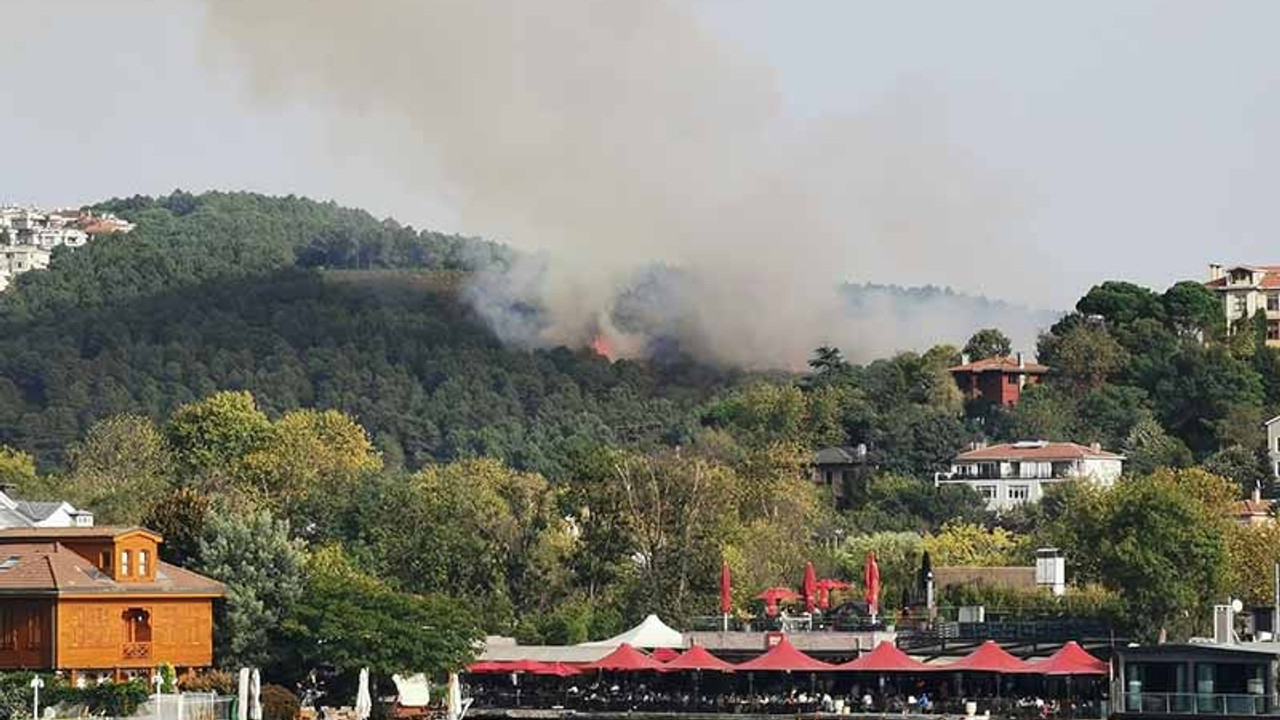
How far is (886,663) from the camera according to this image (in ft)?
277

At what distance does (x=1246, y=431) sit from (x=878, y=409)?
2365cm

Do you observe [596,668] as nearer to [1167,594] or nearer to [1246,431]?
[1167,594]

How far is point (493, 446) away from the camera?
650ft

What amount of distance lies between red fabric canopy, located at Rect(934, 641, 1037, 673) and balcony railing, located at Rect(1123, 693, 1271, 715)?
36.2 ft

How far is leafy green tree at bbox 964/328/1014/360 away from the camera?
178m

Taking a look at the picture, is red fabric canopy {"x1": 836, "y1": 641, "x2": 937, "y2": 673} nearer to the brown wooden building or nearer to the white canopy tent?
the white canopy tent

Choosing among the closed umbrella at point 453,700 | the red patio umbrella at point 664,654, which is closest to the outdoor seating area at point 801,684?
the red patio umbrella at point 664,654

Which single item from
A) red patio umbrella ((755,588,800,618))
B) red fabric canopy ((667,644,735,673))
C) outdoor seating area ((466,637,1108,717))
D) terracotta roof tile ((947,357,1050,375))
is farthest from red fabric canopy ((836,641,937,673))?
terracotta roof tile ((947,357,1050,375))

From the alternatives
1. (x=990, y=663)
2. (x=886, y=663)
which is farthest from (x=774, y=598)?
(x=990, y=663)

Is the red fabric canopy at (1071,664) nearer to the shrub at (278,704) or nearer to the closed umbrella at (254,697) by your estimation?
the shrub at (278,704)

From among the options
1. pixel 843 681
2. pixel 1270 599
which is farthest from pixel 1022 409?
pixel 843 681

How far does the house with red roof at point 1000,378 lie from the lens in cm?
16812

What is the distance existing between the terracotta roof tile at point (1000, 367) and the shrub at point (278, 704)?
312 feet

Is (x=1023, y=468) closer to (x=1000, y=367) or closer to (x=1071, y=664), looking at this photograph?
(x=1000, y=367)
